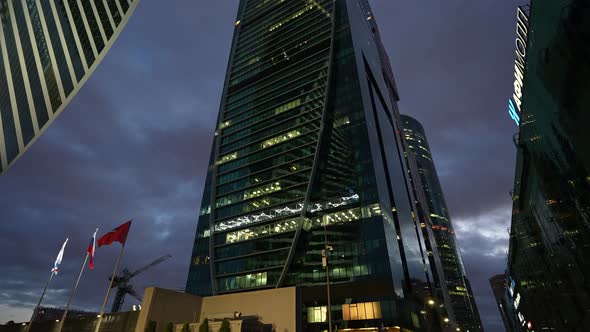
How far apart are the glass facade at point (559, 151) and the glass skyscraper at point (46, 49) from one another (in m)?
75.4

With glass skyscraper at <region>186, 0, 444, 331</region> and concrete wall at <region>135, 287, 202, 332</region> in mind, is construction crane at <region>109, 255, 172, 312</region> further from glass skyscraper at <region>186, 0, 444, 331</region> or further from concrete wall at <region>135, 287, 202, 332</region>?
concrete wall at <region>135, 287, 202, 332</region>

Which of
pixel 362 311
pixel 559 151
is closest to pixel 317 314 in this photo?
pixel 362 311

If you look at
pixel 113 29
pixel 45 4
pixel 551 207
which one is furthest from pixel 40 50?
pixel 551 207

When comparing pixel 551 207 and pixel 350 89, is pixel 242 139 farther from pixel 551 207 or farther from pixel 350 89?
pixel 551 207

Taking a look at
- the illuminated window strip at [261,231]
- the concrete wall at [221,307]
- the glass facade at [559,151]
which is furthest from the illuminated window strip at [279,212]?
the concrete wall at [221,307]

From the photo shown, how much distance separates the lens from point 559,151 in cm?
2595

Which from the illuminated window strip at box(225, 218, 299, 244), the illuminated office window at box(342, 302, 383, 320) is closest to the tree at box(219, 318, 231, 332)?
the illuminated office window at box(342, 302, 383, 320)

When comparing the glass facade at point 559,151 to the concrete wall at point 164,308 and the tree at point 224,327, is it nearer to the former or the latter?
the tree at point 224,327

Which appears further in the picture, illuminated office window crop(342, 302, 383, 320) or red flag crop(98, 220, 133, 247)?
illuminated office window crop(342, 302, 383, 320)

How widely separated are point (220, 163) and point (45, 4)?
5792 centimetres

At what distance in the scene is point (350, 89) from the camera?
87625 mm

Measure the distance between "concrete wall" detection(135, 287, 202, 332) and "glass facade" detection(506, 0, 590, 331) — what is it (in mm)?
42628

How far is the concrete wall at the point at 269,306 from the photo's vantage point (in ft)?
120

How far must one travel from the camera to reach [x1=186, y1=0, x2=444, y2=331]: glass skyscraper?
61.1 metres
